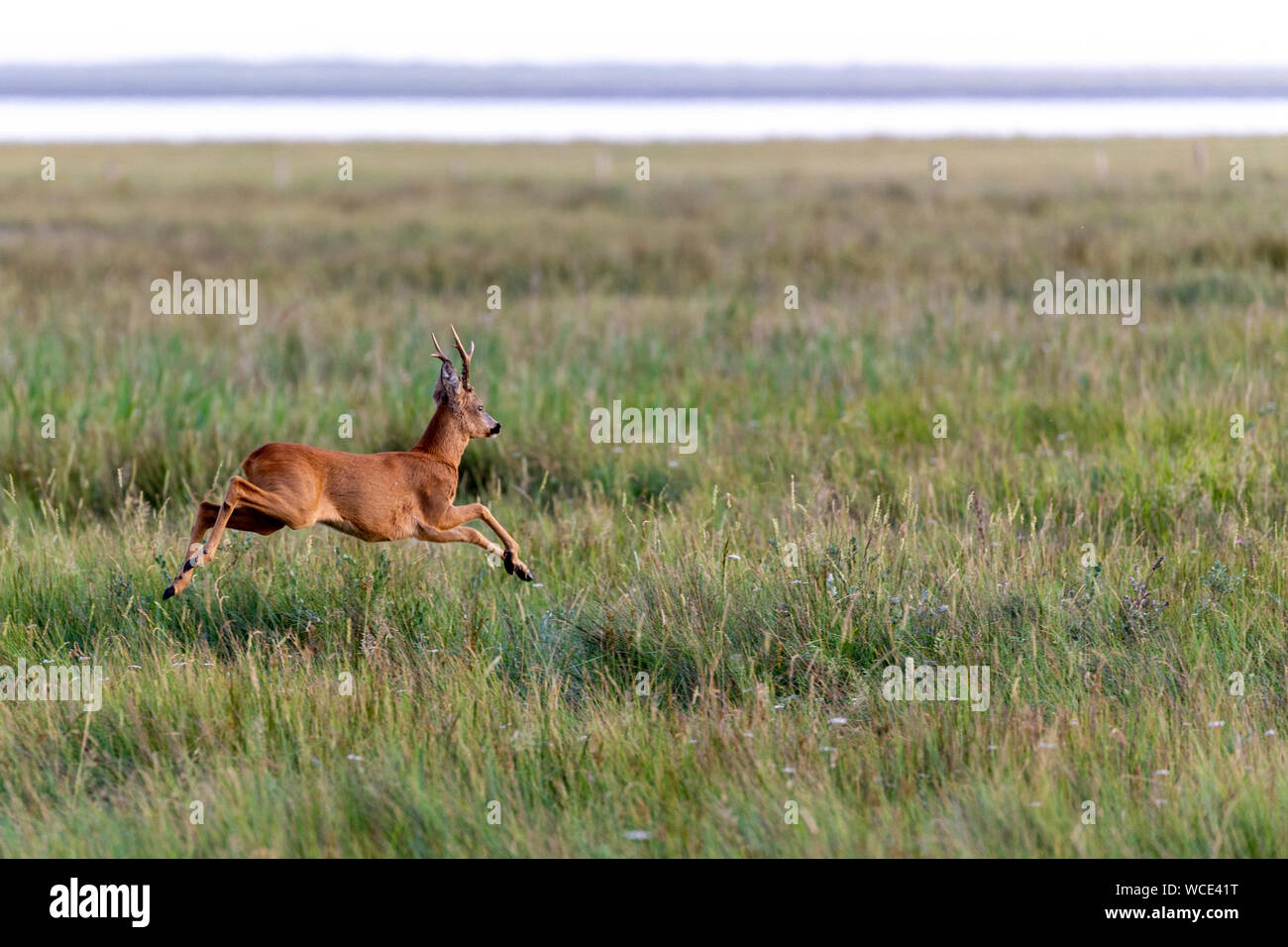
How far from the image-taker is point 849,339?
11.0 metres

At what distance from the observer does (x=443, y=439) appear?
322 centimetres

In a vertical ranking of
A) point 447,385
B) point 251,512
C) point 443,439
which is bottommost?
point 251,512

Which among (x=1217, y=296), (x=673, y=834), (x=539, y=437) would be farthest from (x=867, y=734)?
(x=1217, y=296)

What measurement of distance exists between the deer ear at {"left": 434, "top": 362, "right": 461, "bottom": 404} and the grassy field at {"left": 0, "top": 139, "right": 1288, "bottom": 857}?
3.76 ft

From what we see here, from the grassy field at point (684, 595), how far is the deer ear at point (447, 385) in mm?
1145

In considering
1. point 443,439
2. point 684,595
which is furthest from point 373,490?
point 684,595

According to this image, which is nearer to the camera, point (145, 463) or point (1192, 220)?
point (145, 463)

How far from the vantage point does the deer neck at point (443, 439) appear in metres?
3.21

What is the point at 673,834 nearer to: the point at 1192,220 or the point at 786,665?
the point at 786,665

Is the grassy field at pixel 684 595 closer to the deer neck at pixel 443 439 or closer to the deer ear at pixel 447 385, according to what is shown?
the deer neck at pixel 443 439

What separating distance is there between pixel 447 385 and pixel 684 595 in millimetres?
1971

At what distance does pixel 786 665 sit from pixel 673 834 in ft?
→ 4.03

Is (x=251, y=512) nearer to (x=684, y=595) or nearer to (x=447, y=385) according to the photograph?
(x=447, y=385)

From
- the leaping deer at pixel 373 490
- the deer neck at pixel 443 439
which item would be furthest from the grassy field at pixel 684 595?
the deer neck at pixel 443 439
